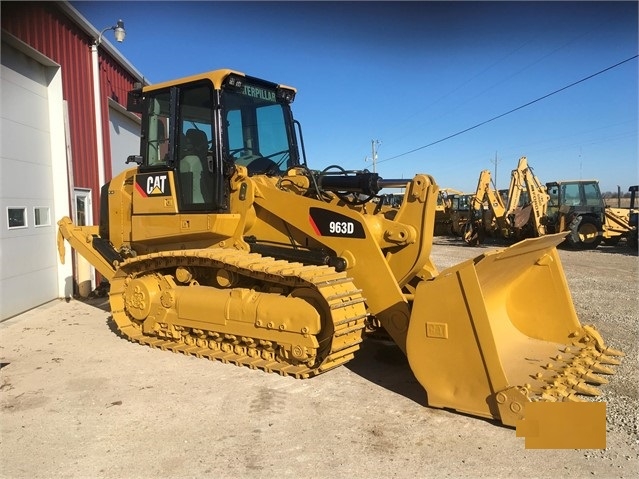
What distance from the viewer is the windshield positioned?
5758mm

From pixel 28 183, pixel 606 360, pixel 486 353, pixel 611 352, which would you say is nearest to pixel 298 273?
pixel 486 353

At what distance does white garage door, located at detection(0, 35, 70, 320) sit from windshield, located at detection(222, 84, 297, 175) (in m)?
4.10

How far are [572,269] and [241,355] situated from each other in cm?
1020

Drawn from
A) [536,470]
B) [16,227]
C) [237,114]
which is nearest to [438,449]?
[536,470]

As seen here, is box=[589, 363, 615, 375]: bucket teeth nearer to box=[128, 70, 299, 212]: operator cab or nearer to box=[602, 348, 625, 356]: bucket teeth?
box=[602, 348, 625, 356]: bucket teeth

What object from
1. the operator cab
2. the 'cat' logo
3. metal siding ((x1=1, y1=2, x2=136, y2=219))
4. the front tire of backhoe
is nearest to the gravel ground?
the 'cat' logo

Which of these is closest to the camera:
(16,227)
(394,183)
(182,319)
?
(394,183)

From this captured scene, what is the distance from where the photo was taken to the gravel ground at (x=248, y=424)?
10.8ft

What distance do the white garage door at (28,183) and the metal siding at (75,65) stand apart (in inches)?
12.9

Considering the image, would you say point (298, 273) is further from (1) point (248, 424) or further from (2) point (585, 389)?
(2) point (585, 389)

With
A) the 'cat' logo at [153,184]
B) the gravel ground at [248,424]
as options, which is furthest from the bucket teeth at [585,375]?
the 'cat' logo at [153,184]

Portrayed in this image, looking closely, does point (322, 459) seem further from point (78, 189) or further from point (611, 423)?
point (78, 189)

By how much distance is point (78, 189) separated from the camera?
9680mm

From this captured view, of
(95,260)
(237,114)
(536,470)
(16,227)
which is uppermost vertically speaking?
(237,114)
